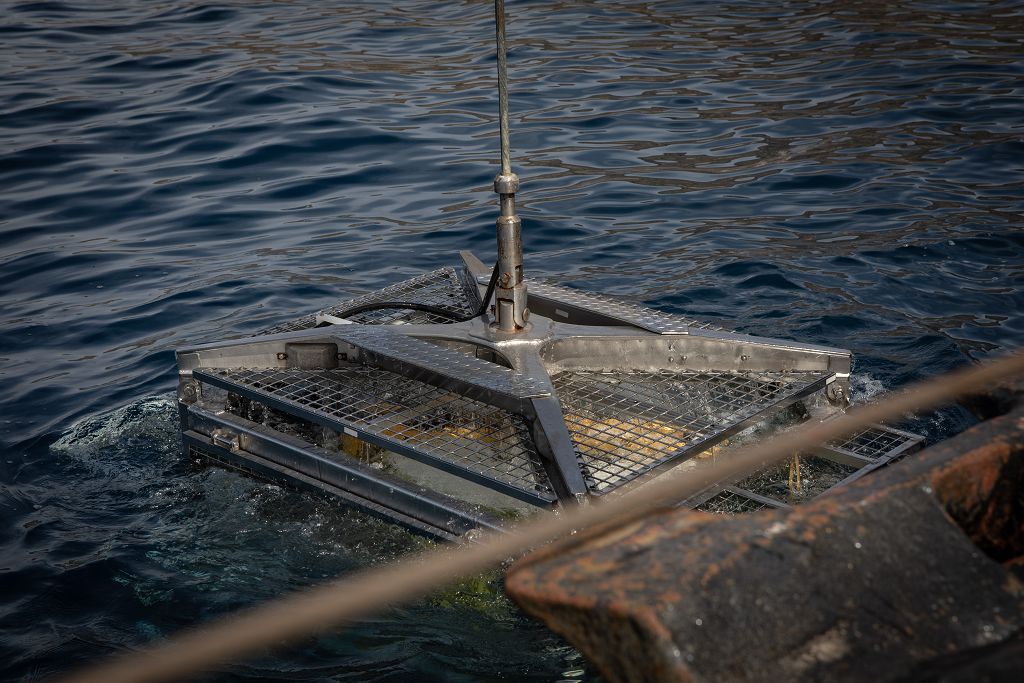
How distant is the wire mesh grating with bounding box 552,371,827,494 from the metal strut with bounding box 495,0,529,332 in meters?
0.30

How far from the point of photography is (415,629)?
3588mm

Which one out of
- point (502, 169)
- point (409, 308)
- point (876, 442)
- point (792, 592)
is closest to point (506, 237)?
point (502, 169)

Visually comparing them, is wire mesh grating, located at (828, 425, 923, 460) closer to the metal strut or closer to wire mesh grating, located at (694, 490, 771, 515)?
wire mesh grating, located at (694, 490, 771, 515)

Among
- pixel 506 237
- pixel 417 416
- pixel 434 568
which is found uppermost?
pixel 506 237

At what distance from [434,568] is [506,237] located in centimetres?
181

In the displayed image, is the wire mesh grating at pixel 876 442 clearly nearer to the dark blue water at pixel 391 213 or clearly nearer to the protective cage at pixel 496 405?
the protective cage at pixel 496 405

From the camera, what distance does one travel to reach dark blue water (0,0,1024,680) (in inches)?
156

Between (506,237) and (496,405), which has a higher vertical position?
(506,237)

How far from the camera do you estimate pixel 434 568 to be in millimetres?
2238

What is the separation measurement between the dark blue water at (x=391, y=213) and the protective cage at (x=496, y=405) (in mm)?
226

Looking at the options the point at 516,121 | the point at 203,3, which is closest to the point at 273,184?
the point at 516,121

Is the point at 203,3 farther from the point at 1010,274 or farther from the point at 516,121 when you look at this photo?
the point at 1010,274

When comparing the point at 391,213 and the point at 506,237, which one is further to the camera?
the point at 391,213

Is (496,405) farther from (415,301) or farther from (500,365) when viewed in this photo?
(415,301)
